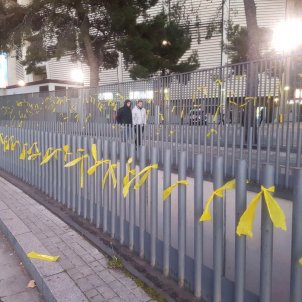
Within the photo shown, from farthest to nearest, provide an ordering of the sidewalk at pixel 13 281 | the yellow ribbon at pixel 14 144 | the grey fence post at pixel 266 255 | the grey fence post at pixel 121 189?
the yellow ribbon at pixel 14 144 → the grey fence post at pixel 121 189 → the sidewalk at pixel 13 281 → the grey fence post at pixel 266 255

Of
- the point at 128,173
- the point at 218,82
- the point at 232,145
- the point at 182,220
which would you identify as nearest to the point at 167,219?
the point at 182,220

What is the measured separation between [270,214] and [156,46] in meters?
22.2

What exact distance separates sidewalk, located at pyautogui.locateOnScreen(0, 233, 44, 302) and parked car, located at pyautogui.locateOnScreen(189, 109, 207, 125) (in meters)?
5.29

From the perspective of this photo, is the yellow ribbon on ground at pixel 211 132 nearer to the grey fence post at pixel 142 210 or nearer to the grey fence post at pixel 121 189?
the grey fence post at pixel 121 189

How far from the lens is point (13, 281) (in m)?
3.56

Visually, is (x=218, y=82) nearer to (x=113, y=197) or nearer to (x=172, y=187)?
(x=113, y=197)

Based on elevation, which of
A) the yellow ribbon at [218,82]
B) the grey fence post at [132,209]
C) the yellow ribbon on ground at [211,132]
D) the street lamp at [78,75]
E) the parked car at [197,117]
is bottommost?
the grey fence post at [132,209]

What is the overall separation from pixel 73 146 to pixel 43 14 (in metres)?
17.2

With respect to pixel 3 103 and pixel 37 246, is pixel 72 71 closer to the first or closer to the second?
pixel 3 103

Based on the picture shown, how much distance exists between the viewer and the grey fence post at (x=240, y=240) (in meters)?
2.46

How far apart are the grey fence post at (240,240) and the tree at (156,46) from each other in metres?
13.4

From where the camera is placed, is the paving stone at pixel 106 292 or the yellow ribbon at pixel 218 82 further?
the yellow ribbon at pixel 218 82

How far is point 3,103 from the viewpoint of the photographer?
19250mm

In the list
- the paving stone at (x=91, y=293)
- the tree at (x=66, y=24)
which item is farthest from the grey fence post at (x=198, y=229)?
the tree at (x=66, y=24)
